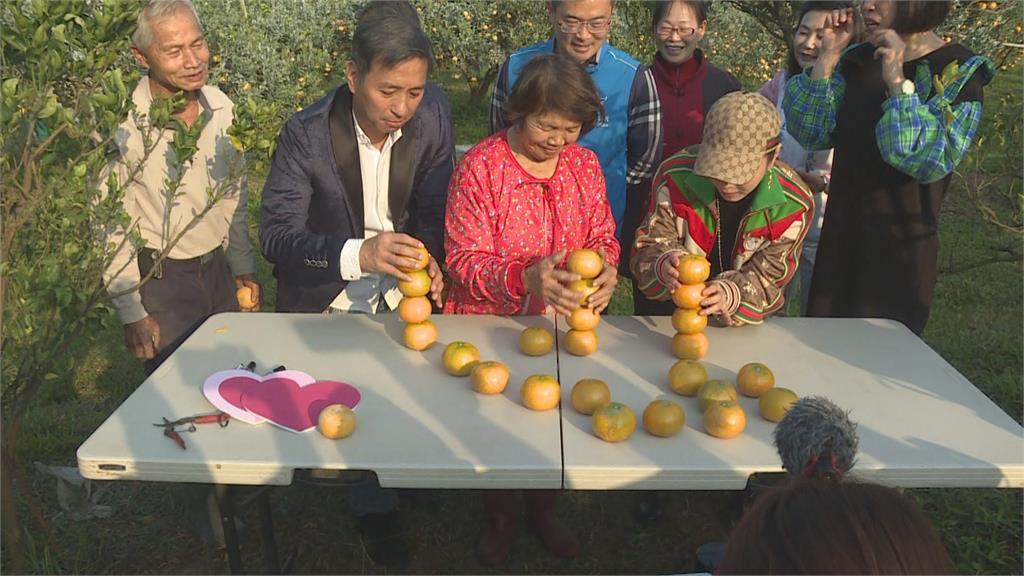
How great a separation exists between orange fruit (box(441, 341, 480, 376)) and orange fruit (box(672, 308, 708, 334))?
0.71m

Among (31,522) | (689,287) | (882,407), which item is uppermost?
(689,287)

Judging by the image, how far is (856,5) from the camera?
3836mm

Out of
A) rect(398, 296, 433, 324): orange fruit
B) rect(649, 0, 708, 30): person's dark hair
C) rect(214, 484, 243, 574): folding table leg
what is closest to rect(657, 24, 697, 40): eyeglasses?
rect(649, 0, 708, 30): person's dark hair

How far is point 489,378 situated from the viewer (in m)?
2.49

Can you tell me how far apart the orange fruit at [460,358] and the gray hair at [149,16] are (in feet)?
5.86

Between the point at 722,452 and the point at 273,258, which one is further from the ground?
the point at 273,258

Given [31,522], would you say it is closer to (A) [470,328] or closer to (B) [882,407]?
(A) [470,328]

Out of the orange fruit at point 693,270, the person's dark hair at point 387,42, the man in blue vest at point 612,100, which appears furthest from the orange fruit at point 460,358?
the man in blue vest at point 612,100

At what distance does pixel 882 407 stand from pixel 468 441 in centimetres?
129

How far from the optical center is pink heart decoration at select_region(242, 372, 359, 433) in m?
2.37

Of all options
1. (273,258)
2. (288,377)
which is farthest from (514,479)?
(273,258)

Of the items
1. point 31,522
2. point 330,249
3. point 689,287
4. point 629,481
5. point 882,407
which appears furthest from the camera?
point 31,522

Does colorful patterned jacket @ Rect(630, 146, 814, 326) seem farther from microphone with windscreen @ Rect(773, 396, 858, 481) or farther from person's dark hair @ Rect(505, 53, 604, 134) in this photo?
microphone with windscreen @ Rect(773, 396, 858, 481)

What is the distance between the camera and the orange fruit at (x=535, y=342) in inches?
110
